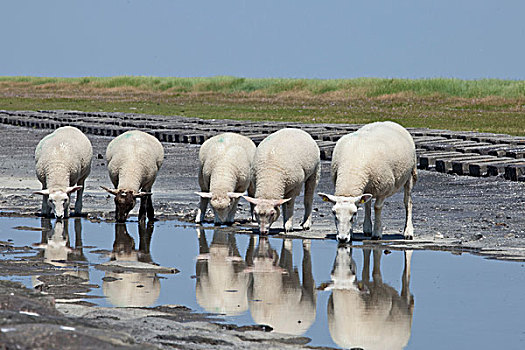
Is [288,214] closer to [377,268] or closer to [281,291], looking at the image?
[377,268]

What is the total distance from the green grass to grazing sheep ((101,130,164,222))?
43.6 meters

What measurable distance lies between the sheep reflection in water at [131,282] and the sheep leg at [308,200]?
8.28 feet

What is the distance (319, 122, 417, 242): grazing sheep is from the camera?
1291 centimetres

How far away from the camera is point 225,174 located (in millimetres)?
15273

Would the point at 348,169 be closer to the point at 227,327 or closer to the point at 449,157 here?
the point at 227,327

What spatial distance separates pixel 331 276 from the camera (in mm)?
10688

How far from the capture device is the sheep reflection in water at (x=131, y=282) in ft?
30.2

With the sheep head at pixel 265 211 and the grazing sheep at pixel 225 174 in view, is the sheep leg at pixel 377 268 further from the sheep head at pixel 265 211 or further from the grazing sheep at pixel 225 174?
the grazing sheep at pixel 225 174

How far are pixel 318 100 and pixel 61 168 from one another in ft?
170

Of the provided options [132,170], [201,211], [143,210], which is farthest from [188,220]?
[132,170]

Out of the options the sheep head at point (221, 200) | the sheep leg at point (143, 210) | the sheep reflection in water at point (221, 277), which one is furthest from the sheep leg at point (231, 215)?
the sheep leg at point (143, 210)

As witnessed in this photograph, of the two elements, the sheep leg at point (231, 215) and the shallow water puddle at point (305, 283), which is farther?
the sheep leg at point (231, 215)

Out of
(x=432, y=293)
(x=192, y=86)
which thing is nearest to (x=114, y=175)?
(x=432, y=293)

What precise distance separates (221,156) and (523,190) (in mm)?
6689
